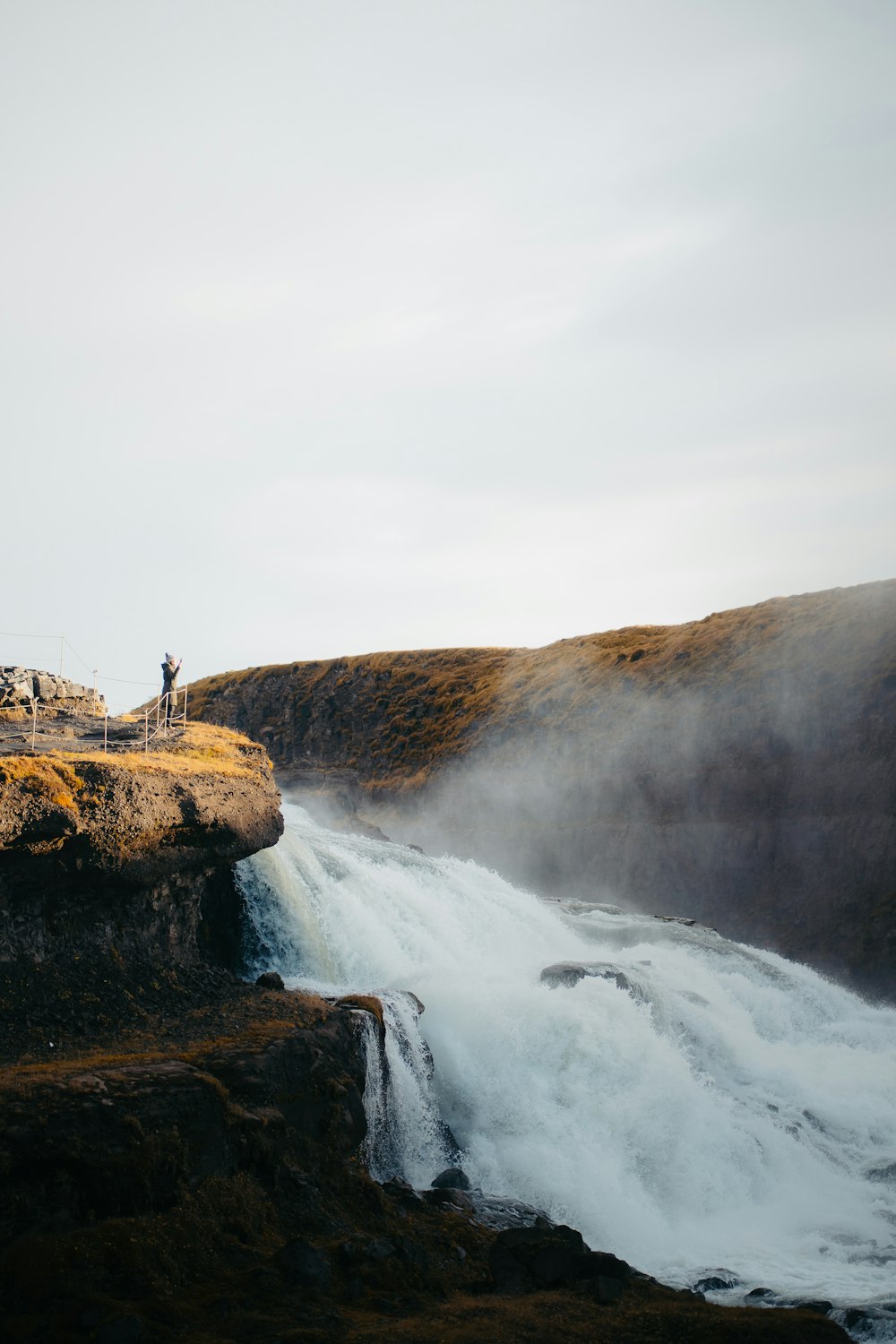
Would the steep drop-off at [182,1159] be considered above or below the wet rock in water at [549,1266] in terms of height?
above

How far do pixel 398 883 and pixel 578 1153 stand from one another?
12.3m

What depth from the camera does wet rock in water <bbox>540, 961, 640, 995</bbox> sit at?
2712 centimetres

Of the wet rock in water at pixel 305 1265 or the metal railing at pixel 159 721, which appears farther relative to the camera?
the metal railing at pixel 159 721

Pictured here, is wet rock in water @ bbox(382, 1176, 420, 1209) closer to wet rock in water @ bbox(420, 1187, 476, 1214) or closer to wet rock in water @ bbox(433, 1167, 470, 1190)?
wet rock in water @ bbox(420, 1187, 476, 1214)

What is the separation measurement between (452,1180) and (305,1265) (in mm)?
6497

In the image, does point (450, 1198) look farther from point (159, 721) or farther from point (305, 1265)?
point (159, 721)

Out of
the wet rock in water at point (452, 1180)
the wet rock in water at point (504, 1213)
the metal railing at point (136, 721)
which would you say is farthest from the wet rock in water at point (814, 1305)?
the metal railing at point (136, 721)

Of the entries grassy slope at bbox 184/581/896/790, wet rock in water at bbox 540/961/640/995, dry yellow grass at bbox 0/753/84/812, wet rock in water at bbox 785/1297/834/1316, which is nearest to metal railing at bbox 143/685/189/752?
dry yellow grass at bbox 0/753/84/812

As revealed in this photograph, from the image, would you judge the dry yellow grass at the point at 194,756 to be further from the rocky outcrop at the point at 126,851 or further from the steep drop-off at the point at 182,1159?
the steep drop-off at the point at 182,1159

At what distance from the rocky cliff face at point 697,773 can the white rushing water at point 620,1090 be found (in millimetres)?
16709

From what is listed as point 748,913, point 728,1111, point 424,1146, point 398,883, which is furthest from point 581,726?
point 424,1146

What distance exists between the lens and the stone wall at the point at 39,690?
1133 inches

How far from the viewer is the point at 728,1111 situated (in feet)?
79.7

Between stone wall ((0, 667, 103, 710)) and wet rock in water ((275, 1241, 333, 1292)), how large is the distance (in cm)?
1754
